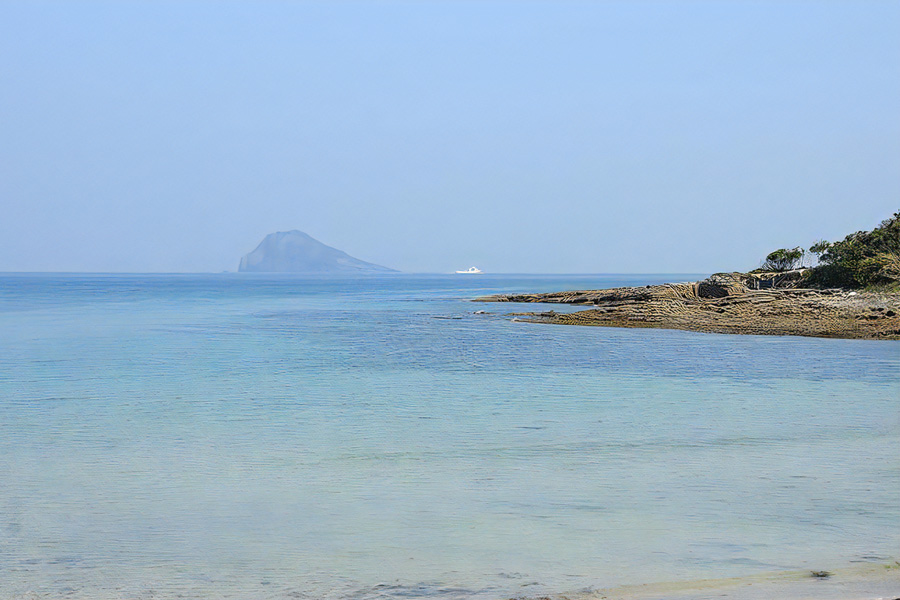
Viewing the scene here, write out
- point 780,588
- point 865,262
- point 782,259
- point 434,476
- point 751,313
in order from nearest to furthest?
point 780,588
point 434,476
point 751,313
point 865,262
point 782,259

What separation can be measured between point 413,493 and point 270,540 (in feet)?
6.53

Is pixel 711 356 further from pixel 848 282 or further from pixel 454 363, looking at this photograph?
pixel 848 282

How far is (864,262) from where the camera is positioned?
41.3 meters

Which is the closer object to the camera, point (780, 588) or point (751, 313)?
point (780, 588)

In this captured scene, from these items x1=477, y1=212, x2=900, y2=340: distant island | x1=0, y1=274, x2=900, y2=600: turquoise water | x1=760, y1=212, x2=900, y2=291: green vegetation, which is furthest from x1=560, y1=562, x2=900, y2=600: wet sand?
x1=760, y1=212, x2=900, y2=291: green vegetation

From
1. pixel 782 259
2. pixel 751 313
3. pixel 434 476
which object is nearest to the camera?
pixel 434 476

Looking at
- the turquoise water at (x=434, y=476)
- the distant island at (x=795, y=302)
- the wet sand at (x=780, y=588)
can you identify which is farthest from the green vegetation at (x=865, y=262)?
the wet sand at (x=780, y=588)

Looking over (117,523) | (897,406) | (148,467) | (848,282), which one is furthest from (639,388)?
(848,282)

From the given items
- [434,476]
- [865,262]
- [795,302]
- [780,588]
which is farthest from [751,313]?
[780,588]

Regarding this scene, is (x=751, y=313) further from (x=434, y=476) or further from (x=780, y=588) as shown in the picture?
(x=780, y=588)

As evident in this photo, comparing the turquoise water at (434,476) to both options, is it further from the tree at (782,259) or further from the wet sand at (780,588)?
the tree at (782,259)

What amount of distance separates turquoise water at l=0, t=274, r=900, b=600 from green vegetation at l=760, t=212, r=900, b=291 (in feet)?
66.0

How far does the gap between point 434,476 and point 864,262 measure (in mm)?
38038

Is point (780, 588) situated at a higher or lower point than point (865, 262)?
lower
